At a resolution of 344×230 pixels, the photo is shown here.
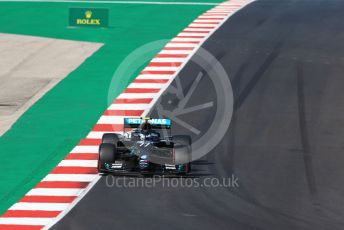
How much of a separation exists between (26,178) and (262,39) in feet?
57.1

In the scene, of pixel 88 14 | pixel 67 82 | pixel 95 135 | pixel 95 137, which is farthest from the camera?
pixel 88 14

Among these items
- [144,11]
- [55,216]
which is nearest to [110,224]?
[55,216]

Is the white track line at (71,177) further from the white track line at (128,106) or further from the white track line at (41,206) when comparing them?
the white track line at (128,106)

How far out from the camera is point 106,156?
22297 mm

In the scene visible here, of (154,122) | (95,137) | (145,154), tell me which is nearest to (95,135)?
(95,137)

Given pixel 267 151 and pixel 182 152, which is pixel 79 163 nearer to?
pixel 182 152

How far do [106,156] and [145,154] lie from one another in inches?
41.7

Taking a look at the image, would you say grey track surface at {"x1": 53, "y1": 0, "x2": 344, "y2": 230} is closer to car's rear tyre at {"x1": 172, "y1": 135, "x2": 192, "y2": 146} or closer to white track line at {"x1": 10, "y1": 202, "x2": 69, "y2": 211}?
white track line at {"x1": 10, "y1": 202, "x2": 69, "y2": 211}

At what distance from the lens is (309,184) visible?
22125 mm

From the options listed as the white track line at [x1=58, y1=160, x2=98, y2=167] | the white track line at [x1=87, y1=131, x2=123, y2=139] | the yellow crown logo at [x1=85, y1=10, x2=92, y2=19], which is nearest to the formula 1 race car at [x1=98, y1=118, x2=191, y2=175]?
the white track line at [x1=58, y1=160, x2=98, y2=167]

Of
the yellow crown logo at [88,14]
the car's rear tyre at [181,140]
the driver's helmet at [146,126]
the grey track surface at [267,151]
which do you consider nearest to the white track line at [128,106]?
the grey track surface at [267,151]

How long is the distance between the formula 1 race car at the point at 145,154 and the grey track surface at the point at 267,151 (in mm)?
588

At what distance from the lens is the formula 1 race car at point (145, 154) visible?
2231cm

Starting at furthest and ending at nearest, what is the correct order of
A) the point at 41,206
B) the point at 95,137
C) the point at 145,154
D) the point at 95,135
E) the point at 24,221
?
1. the point at 95,135
2. the point at 95,137
3. the point at 145,154
4. the point at 41,206
5. the point at 24,221
